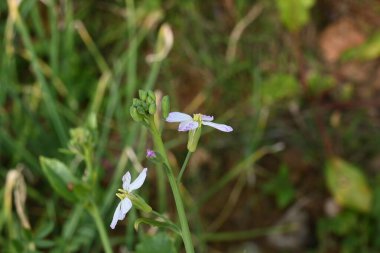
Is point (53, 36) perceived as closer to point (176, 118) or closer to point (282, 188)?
point (282, 188)

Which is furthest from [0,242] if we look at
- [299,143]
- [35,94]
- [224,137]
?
[299,143]

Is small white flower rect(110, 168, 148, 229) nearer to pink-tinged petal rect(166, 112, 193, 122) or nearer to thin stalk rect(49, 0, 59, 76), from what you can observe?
pink-tinged petal rect(166, 112, 193, 122)

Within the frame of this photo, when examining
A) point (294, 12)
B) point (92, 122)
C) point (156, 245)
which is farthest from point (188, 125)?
point (294, 12)

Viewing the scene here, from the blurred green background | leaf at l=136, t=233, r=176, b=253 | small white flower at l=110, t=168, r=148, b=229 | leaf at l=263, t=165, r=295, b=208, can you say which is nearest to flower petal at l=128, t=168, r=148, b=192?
small white flower at l=110, t=168, r=148, b=229

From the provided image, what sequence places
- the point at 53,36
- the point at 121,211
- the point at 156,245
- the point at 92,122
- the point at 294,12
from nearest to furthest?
the point at 121,211
the point at 156,245
the point at 92,122
the point at 294,12
the point at 53,36

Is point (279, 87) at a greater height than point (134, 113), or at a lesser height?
greater

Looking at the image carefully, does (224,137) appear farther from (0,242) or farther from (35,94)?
(0,242)
